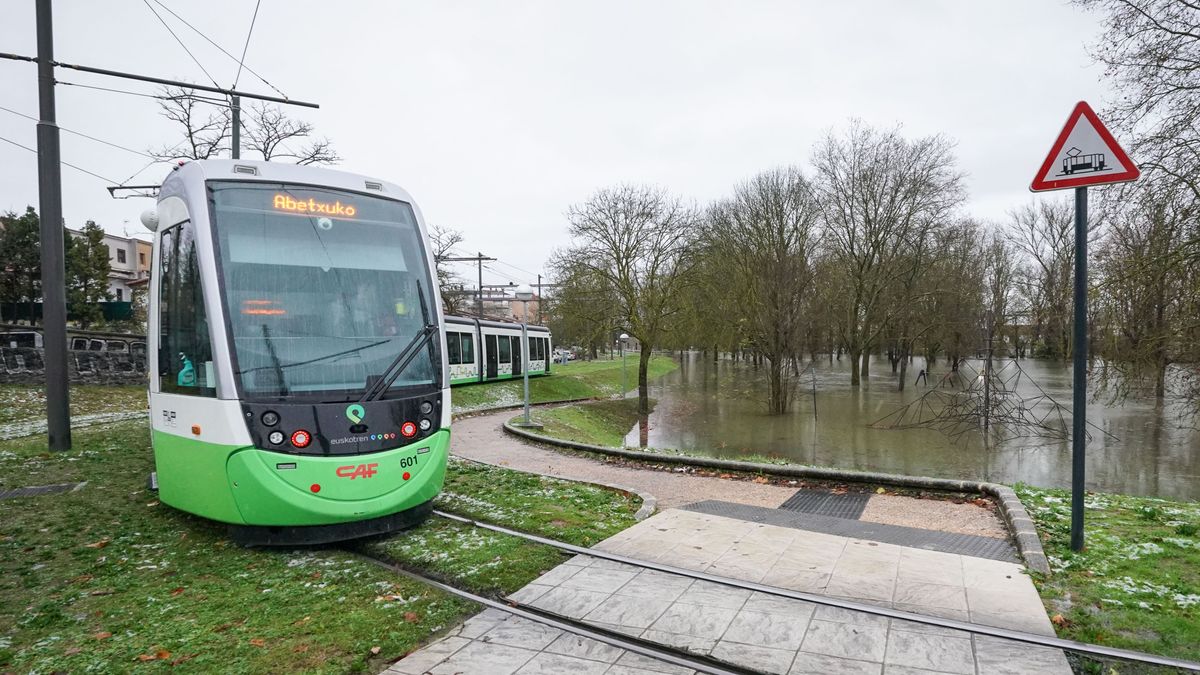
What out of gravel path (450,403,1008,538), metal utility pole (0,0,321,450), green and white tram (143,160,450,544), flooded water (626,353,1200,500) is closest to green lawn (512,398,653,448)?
flooded water (626,353,1200,500)

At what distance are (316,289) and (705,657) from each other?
4364 millimetres

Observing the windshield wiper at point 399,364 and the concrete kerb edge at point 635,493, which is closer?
the windshield wiper at point 399,364

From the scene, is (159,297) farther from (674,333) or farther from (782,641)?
(674,333)

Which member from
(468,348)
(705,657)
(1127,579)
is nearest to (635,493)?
(705,657)

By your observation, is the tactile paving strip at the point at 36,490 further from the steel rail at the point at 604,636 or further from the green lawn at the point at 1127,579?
the green lawn at the point at 1127,579

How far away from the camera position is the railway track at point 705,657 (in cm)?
355

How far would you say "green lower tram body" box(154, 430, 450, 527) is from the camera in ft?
17.0

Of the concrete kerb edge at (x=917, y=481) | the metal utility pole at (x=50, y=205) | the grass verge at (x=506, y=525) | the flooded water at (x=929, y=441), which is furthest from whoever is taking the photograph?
the flooded water at (x=929, y=441)

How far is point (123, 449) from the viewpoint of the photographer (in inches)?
419

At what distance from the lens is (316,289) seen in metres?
5.72

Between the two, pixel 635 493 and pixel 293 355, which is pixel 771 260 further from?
pixel 293 355

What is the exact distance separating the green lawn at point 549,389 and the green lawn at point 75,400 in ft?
32.9

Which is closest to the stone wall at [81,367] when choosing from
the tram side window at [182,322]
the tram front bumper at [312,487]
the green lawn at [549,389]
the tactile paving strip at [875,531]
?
the green lawn at [549,389]

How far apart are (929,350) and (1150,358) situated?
130 ft
